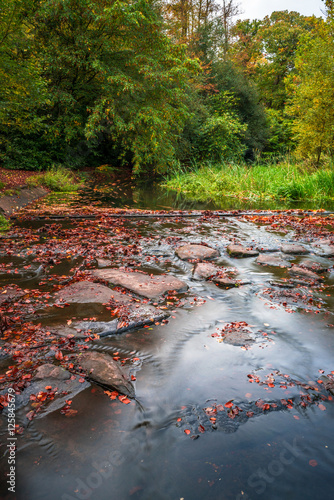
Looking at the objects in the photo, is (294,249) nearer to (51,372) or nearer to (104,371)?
(104,371)

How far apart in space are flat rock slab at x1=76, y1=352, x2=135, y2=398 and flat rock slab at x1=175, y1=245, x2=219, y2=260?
227cm

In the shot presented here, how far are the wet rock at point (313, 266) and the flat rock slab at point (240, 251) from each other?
2.13 ft

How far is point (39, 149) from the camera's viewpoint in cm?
1478

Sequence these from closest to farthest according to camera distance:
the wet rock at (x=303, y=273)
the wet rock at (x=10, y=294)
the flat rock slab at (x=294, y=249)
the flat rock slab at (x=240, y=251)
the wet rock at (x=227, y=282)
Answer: the wet rock at (x=10, y=294) → the wet rock at (x=227, y=282) → the wet rock at (x=303, y=273) → the flat rock slab at (x=240, y=251) → the flat rock slab at (x=294, y=249)

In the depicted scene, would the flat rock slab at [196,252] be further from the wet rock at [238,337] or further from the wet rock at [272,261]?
the wet rock at [238,337]

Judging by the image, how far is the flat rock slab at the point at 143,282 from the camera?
2977 mm

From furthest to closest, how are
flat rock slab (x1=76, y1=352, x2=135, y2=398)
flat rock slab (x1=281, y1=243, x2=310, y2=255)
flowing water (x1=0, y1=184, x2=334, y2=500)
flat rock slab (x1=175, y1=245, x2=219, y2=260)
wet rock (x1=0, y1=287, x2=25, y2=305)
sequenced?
flat rock slab (x1=281, y1=243, x2=310, y2=255), flat rock slab (x1=175, y1=245, x2=219, y2=260), wet rock (x1=0, y1=287, x2=25, y2=305), flat rock slab (x1=76, y1=352, x2=135, y2=398), flowing water (x1=0, y1=184, x2=334, y2=500)

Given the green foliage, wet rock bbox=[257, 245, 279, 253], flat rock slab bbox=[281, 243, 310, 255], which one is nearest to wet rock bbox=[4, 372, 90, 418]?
wet rock bbox=[257, 245, 279, 253]

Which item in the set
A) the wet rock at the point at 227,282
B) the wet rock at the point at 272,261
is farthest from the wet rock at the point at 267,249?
the wet rock at the point at 227,282

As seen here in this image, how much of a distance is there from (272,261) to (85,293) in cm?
233

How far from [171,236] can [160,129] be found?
10.0 meters

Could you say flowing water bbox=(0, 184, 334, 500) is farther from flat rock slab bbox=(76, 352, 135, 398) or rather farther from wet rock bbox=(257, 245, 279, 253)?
wet rock bbox=(257, 245, 279, 253)

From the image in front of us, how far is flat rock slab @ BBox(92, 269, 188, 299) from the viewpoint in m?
2.98

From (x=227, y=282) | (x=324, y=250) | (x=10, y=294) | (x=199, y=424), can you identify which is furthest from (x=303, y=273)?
(x=10, y=294)
